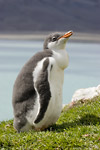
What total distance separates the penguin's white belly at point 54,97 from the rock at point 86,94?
379cm

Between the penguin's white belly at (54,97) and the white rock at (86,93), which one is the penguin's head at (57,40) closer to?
the penguin's white belly at (54,97)

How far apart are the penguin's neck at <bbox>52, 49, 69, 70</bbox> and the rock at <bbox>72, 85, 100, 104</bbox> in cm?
390

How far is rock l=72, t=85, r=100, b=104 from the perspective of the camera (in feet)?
39.7

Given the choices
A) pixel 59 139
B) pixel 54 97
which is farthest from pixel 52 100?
pixel 59 139

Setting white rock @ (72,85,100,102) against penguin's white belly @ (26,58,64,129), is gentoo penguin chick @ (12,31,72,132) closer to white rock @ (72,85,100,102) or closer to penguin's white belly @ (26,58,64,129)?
penguin's white belly @ (26,58,64,129)

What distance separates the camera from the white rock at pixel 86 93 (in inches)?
478

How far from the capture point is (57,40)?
8273mm

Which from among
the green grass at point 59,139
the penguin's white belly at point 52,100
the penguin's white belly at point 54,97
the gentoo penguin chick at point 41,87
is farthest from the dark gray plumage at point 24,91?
the green grass at point 59,139

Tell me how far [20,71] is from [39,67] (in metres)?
0.59

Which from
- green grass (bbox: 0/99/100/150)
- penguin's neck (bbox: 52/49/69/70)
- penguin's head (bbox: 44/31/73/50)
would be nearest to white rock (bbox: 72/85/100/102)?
green grass (bbox: 0/99/100/150)

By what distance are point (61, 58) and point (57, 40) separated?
455 millimetres

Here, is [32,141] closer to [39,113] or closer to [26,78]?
[39,113]

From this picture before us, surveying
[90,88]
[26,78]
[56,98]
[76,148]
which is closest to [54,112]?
[56,98]

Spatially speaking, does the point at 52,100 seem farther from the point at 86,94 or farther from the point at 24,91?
the point at 86,94
